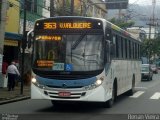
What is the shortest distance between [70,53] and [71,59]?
201mm

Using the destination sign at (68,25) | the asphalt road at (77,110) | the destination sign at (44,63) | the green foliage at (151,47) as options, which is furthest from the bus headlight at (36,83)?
the green foliage at (151,47)

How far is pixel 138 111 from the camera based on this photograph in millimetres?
16094

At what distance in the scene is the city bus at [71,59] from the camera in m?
15.0

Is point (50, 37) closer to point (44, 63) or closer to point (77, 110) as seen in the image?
point (44, 63)

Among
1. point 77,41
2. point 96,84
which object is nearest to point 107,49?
point 77,41

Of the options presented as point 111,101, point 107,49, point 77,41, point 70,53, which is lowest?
point 111,101

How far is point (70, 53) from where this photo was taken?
49.2ft

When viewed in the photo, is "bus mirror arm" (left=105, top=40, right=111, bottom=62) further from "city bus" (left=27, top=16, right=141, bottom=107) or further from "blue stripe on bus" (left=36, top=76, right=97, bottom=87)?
"blue stripe on bus" (left=36, top=76, right=97, bottom=87)

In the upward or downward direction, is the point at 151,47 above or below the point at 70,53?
below

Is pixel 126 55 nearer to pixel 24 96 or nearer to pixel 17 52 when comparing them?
pixel 24 96

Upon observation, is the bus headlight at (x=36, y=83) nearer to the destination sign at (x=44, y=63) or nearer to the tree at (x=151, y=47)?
the destination sign at (x=44, y=63)

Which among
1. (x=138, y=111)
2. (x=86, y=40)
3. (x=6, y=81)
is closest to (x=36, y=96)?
(x=86, y=40)

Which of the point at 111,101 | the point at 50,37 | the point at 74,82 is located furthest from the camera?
the point at 111,101

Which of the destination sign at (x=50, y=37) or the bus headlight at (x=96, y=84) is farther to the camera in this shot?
the destination sign at (x=50, y=37)
